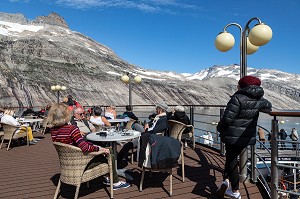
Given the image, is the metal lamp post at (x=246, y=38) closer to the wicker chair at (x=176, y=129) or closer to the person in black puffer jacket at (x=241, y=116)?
the person in black puffer jacket at (x=241, y=116)

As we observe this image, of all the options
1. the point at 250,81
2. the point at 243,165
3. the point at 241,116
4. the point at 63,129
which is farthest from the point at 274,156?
the point at 63,129

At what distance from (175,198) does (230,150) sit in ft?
3.66

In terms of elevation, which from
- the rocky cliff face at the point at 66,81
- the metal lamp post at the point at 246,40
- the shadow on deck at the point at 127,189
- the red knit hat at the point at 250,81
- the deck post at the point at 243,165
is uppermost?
the rocky cliff face at the point at 66,81

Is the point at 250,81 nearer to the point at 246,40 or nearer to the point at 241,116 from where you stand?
the point at 241,116

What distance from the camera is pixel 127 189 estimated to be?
420 cm

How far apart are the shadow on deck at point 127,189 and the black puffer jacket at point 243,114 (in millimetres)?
1077

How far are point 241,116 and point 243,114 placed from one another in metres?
0.04

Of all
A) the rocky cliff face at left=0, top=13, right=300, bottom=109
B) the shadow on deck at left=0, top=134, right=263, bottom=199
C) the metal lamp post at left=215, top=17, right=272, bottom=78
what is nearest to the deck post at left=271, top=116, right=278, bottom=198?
the shadow on deck at left=0, top=134, right=263, bottom=199

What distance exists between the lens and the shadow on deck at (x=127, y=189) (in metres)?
4.01

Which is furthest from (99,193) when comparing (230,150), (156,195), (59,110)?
(230,150)

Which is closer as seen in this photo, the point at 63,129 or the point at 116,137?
the point at 63,129


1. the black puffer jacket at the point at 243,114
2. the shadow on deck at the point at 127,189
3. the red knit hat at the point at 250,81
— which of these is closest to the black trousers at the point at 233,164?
the black puffer jacket at the point at 243,114

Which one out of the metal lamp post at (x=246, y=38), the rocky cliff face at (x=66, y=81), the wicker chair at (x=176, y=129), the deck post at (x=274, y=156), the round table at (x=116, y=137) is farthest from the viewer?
the rocky cliff face at (x=66, y=81)

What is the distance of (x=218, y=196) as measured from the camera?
3850mm
